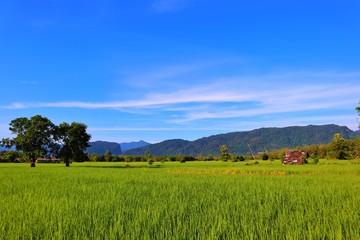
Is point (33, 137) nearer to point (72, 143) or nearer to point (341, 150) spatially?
point (72, 143)

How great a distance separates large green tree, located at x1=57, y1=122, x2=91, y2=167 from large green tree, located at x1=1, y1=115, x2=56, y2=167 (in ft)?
4.19

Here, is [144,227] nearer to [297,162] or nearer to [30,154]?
[297,162]

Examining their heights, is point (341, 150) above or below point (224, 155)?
above

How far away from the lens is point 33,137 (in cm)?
4325

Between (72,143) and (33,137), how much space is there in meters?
5.62

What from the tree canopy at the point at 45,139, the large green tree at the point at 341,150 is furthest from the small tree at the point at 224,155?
the tree canopy at the point at 45,139

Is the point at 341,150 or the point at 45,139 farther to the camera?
the point at 341,150

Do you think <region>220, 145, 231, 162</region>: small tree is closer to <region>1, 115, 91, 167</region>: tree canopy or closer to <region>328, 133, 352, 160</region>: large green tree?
<region>328, 133, 352, 160</region>: large green tree

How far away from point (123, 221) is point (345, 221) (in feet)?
13.3

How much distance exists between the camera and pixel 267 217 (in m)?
6.05

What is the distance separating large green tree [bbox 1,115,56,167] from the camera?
4297cm

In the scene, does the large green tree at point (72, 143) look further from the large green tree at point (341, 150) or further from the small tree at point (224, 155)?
the large green tree at point (341, 150)

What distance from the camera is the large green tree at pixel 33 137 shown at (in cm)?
4297

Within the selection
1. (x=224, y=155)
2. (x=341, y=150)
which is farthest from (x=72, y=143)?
(x=341, y=150)
